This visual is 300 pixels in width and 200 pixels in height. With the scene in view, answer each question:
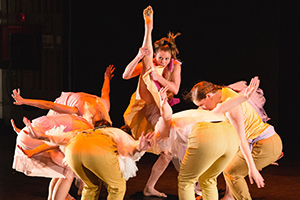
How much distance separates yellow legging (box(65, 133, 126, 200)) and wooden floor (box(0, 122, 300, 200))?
1306 mm

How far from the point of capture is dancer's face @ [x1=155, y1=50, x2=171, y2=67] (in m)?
4.79

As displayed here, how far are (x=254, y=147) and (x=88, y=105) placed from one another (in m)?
1.33

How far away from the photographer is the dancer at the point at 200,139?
11.6 ft

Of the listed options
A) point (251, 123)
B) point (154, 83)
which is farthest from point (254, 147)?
point (154, 83)

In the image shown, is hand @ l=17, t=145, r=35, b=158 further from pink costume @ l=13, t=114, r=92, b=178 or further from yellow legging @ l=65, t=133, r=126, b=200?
yellow legging @ l=65, t=133, r=126, b=200

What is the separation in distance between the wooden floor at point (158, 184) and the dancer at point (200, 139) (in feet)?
4.03

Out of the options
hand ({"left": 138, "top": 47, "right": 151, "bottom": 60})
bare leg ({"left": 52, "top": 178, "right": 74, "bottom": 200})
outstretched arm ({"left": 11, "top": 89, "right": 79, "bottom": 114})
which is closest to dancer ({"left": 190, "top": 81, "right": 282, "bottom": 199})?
hand ({"left": 138, "top": 47, "right": 151, "bottom": 60})

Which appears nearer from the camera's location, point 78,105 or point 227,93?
point 227,93

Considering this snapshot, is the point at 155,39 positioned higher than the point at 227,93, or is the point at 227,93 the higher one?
the point at 155,39

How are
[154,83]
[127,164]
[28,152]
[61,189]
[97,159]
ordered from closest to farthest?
[97,159], [127,164], [28,152], [61,189], [154,83]

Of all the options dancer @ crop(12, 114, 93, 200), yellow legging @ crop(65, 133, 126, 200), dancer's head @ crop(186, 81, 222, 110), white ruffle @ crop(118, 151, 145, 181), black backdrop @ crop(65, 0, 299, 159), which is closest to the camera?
yellow legging @ crop(65, 133, 126, 200)

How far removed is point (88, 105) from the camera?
Answer: 3928mm

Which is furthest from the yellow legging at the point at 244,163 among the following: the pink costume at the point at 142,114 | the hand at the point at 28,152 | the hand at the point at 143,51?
the hand at the point at 28,152

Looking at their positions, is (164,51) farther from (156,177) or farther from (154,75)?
(156,177)
